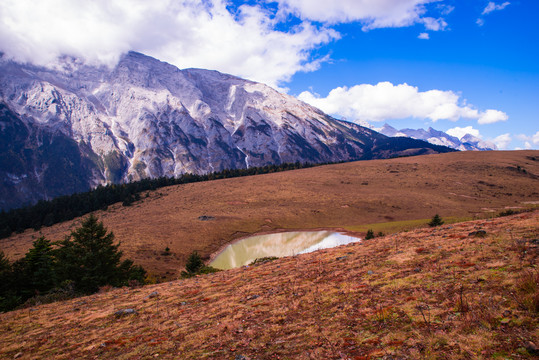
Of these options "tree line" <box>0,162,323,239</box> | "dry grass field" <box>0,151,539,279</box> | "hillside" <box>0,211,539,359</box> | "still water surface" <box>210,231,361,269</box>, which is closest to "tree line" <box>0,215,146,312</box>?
"dry grass field" <box>0,151,539,279</box>

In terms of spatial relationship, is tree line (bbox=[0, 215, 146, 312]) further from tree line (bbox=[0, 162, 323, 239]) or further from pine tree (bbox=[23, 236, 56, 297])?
tree line (bbox=[0, 162, 323, 239])

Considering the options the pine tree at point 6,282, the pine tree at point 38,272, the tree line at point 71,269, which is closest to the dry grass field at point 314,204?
the tree line at point 71,269

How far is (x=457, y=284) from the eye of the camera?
757 centimetres

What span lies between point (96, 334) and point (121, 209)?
89349 mm

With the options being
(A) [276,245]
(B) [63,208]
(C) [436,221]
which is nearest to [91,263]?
(A) [276,245]

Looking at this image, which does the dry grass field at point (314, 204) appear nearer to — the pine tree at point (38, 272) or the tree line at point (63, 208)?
the tree line at point (63, 208)

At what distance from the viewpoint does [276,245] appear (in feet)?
153

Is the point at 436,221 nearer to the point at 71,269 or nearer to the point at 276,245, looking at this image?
the point at 276,245

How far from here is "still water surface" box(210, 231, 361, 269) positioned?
4019cm

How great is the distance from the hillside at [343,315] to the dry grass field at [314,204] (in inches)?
1012

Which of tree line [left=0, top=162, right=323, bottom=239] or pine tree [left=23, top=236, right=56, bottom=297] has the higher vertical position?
tree line [left=0, top=162, right=323, bottom=239]

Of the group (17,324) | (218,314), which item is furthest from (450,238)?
(17,324)

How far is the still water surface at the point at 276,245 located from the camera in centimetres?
4019

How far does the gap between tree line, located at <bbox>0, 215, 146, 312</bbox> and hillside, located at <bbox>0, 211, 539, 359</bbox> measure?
11.2m
